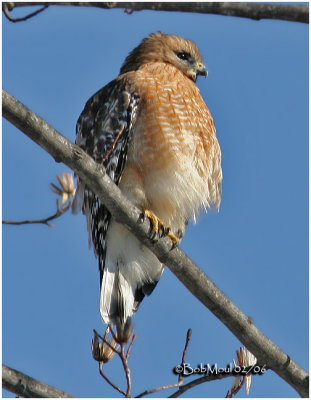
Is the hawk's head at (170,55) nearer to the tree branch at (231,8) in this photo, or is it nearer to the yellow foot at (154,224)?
the yellow foot at (154,224)

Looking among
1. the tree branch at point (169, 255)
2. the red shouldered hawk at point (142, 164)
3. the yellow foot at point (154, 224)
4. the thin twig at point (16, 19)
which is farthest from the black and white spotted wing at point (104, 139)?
the thin twig at point (16, 19)

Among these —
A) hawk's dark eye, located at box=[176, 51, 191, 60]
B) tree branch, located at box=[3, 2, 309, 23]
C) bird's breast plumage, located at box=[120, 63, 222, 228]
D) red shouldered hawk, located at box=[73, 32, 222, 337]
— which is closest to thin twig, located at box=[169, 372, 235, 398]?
red shouldered hawk, located at box=[73, 32, 222, 337]

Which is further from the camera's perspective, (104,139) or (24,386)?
(104,139)

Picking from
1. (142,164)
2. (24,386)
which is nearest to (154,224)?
(142,164)

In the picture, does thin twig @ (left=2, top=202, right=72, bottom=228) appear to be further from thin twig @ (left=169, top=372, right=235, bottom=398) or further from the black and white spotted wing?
thin twig @ (left=169, top=372, right=235, bottom=398)

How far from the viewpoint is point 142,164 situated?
494cm

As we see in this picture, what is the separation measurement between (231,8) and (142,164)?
78.4 inches

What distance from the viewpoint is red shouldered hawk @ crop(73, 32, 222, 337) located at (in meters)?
4.94

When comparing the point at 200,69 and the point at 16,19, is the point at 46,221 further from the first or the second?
the point at 200,69

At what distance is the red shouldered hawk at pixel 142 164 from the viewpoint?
4941 millimetres

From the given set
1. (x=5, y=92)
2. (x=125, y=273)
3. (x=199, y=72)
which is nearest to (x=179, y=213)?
(x=125, y=273)

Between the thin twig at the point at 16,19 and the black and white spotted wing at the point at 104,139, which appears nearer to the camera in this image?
the thin twig at the point at 16,19

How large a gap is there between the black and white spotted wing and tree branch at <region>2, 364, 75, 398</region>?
5.90ft

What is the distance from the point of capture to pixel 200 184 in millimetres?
5164
